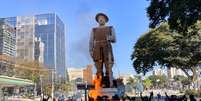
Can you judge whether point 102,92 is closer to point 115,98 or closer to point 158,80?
point 115,98

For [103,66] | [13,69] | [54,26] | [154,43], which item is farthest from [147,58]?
[54,26]

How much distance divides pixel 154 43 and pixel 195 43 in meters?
6.46

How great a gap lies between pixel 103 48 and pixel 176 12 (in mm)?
7393

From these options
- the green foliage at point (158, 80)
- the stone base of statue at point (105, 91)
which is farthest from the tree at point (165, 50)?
the green foliage at point (158, 80)

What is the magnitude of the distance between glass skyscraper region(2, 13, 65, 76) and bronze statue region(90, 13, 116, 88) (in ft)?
412

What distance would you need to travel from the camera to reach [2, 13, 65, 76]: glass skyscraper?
519 ft

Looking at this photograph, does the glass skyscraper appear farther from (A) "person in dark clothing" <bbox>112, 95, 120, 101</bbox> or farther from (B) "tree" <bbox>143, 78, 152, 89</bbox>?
(A) "person in dark clothing" <bbox>112, 95, 120, 101</bbox>

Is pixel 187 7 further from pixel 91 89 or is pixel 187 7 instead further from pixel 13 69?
pixel 13 69

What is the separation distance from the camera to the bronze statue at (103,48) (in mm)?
21734

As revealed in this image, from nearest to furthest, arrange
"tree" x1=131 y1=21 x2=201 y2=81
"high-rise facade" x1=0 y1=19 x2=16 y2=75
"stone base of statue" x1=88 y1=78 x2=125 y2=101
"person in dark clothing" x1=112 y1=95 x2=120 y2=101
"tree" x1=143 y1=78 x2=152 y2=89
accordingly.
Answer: "person in dark clothing" x1=112 y1=95 x2=120 y2=101
"stone base of statue" x1=88 y1=78 x2=125 y2=101
"tree" x1=131 y1=21 x2=201 y2=81
"high-rise facade" x1=0 y1=19 x2=16 y2=75
"tree" x1=143 y1=78 x2=152 y2=89

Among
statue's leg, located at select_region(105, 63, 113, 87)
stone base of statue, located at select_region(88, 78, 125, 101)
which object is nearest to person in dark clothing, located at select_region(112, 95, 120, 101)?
stone base of statue, located at select_region(88, 78, 125, 101)

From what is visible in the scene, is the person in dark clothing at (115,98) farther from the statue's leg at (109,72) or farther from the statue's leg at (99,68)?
the statue's leg at (99,68)

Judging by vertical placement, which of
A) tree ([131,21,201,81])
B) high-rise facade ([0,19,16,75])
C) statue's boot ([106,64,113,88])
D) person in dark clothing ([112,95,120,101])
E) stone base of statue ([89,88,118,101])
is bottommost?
person in dark clothing ([112,95,120,101])

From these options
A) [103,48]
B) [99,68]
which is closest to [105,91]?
[99,68]
